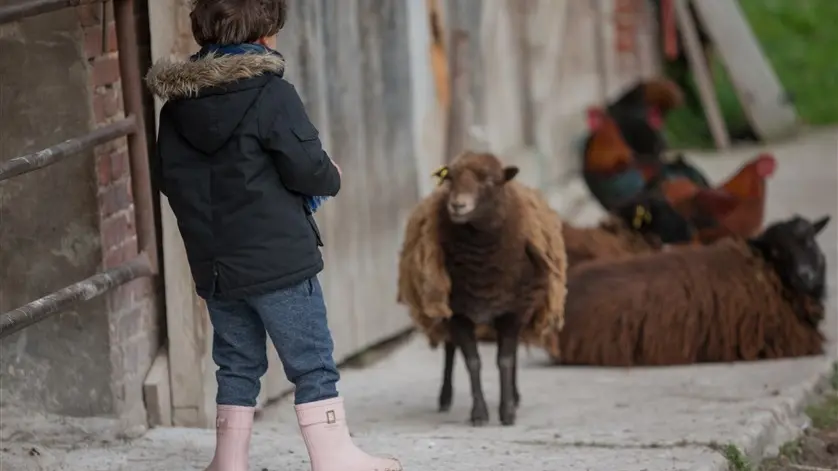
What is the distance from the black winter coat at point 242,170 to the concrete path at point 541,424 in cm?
89

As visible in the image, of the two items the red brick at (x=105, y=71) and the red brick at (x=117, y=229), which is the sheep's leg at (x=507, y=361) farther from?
the red brick at (x=105, y=71)

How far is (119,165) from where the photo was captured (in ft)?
16.8

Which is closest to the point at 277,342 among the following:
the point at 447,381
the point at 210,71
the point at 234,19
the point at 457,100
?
the point at 210,71

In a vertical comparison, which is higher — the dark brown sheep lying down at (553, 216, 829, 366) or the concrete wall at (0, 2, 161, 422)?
the concrete wall at (0, 2, 161, 422)

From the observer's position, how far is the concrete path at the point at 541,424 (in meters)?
4.80

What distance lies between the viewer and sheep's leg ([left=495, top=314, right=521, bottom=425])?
5.64m

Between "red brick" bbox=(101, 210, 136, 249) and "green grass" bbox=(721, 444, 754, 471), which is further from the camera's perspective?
"red brick" bbox=(101, 210, 136, 249)

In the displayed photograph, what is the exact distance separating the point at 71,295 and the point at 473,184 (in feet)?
5.07

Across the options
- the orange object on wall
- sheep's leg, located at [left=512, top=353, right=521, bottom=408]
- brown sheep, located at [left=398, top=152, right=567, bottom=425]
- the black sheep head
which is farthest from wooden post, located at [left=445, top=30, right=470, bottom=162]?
the orange object on wall

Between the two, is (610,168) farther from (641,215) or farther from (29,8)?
(29,8)

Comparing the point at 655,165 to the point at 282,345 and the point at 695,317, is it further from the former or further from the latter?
the point at 282,345

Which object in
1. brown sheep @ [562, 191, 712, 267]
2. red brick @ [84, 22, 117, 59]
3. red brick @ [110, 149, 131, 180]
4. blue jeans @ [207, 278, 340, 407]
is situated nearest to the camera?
blue jeans @ [207, 278, 340, 407]

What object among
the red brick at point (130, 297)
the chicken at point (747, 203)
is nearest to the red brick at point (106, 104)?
the red brick at point (130, 297)

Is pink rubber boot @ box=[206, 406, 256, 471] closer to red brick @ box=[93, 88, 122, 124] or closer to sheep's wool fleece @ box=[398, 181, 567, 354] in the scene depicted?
red brick @ box=[93, 88, 122, 124]
